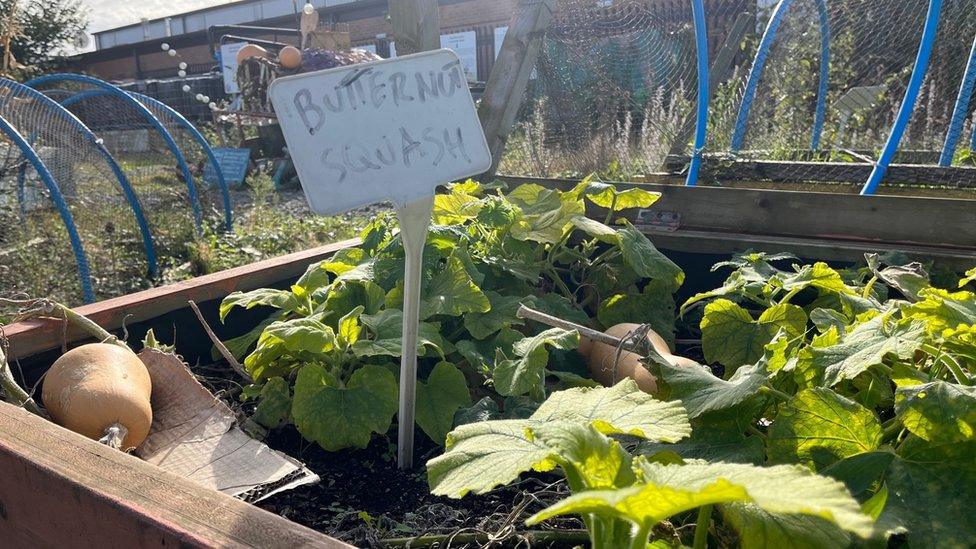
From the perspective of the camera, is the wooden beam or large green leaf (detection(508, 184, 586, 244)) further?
the wooden beam

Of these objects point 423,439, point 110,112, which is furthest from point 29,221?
point 423,439

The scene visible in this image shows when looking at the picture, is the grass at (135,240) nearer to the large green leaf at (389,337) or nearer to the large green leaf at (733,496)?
the large green leaf at (389,337)

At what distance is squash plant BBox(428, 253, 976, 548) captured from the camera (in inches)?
26.2

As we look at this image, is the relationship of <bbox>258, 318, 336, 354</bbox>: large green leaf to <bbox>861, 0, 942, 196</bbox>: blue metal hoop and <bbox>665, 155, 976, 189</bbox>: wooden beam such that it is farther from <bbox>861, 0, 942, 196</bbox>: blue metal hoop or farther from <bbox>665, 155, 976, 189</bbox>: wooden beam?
<bbox>665, 155, 976, 189</bbox>: wooden beam

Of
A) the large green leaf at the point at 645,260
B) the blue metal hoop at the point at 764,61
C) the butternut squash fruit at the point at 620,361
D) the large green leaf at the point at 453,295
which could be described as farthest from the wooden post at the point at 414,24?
the butternut squash fruit at the point at 620,361

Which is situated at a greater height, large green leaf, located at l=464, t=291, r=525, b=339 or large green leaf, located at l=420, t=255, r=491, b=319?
large green leaf, located at l=420, t=255, r=491, b=319

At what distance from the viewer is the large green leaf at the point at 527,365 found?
1.35 m

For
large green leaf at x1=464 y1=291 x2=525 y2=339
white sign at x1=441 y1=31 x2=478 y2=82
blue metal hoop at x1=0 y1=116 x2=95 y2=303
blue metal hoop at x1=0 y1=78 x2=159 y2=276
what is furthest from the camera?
white sign at x1=441 y1=31 x2=478 y2=82

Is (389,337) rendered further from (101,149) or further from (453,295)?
(101,149)

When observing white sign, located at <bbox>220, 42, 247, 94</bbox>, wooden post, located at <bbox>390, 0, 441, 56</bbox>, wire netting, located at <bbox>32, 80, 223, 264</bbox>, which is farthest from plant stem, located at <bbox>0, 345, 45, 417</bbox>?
white sign, located at <bbox>220, 42, 247, 94</bbox>

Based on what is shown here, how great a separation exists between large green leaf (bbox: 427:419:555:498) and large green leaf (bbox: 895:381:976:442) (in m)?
0.47

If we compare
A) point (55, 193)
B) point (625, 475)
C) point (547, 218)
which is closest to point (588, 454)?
point (625, 475)

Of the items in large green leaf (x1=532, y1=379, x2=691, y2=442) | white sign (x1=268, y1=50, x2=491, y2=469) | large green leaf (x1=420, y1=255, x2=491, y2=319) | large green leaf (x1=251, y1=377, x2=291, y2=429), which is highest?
white sign (x1=268, y1=50, x2=491, y2=469)

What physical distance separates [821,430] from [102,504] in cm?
102
